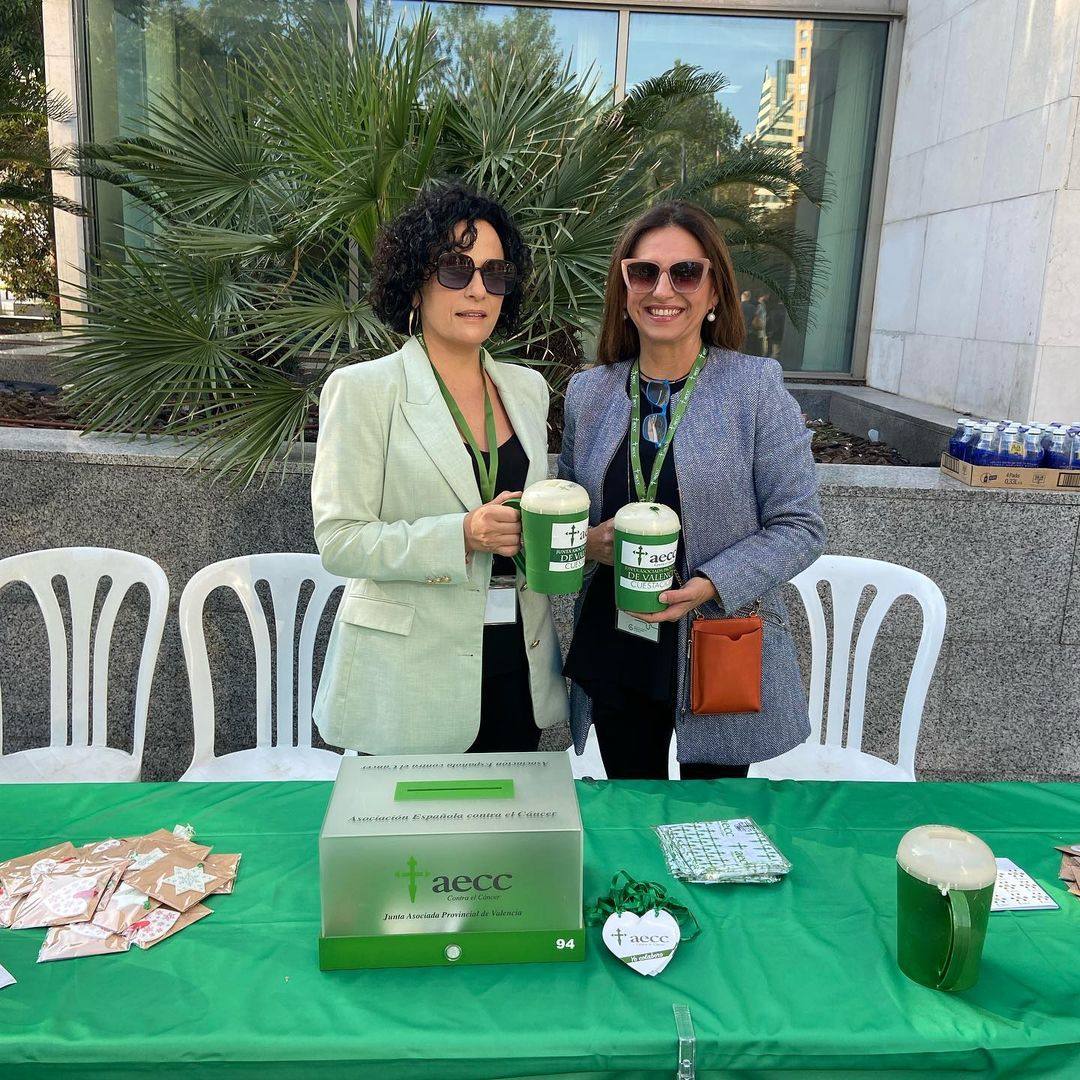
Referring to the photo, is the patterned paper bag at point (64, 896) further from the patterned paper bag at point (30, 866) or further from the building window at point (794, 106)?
the building window at point (794, 106)

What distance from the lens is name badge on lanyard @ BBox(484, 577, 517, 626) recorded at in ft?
6.20

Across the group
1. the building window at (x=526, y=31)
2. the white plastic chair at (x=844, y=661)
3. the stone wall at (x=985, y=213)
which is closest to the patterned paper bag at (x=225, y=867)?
the white plastic chair at (x=844, y=661)

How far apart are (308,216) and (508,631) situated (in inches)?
71.3

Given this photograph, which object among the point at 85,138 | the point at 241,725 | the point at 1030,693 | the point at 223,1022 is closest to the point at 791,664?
the point at 223,1022

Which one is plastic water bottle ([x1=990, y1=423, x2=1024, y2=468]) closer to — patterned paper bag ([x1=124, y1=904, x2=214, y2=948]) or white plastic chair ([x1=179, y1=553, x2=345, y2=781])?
white plastic chair ([x1=179, y1=553, x2=345, y2=781])

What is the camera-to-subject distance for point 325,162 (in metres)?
2.96

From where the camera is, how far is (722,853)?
1.45 m

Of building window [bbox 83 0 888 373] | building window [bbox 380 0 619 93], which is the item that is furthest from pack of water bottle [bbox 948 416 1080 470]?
building window [bbox 380 0 619 93]

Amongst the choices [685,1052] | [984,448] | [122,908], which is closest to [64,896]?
[122,908]

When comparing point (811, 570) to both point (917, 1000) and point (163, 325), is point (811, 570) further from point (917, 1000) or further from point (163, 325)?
point (163, 325)

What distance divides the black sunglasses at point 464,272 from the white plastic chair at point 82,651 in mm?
1198

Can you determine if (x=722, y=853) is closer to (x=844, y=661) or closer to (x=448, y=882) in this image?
(x=448, y=882)

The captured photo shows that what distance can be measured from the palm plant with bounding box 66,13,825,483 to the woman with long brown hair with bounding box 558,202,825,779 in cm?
123

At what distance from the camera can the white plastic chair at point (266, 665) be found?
95.2 inches
